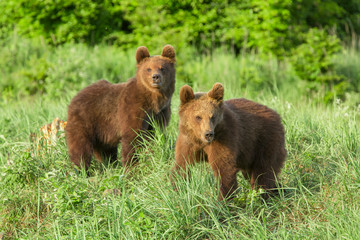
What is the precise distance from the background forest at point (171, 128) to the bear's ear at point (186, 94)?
68 cm

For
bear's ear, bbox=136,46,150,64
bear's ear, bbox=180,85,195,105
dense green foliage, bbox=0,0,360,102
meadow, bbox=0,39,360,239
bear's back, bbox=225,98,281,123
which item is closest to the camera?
meadow, bbox=0,39,360,239

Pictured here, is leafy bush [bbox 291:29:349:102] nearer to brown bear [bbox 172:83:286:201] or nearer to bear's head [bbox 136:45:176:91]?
bear's head [bbox 136:45:176:91]

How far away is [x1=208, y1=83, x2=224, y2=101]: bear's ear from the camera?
4.61 m

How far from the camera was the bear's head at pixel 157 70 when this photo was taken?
19.6 ft

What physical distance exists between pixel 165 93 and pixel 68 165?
1478 millimetres

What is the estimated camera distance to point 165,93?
6.18 metres

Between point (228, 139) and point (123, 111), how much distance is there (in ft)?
5.97

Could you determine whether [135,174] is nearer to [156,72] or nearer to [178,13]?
[156,72]

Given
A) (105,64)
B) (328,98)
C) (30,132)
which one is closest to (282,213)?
(30,132)

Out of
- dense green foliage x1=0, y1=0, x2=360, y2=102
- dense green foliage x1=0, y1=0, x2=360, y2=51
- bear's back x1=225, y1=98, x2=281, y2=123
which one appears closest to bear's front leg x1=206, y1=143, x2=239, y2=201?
bear's back x1=225, y1=98, x2=281, y2=123

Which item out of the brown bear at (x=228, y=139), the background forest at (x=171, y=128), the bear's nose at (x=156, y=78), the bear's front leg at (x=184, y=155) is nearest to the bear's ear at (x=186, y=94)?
the brown bear at (x=228, y=139)

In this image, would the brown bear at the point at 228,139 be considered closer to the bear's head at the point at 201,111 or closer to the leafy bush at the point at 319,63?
the bear's head at the point at 201,111

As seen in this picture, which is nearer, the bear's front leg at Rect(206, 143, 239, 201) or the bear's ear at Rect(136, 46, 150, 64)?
the bear's front leg at Rect(206, 143, 239, 201)

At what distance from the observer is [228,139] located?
4.64m
